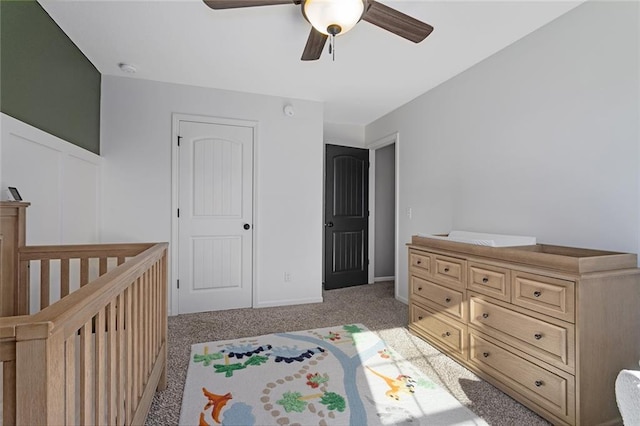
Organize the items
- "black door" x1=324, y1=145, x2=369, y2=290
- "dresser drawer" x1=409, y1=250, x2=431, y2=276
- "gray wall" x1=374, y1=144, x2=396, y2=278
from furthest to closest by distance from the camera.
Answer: "gray wall" x1=374, y1=144, x2=396, y2=278 < "black door" x1=324, y1=145, x2=369, y2=290 < "dresser drawer" x1=409, y1=250, x2=431, y2=276

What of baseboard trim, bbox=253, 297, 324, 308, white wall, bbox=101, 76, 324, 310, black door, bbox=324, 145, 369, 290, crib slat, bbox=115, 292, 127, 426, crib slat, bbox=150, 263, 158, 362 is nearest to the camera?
crib slat, bbox=115, 292, 127, 426

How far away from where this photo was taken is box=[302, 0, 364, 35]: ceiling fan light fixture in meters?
1.42

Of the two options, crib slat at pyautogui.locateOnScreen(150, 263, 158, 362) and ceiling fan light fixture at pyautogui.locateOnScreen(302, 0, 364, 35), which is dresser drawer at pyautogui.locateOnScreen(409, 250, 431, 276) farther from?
crib slat at pyautogui.locateOnScreen(150, 263, 158, 362)

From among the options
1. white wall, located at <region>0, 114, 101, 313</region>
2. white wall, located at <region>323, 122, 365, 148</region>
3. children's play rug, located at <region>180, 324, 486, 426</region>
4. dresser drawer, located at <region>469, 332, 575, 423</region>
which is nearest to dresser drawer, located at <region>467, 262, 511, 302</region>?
dresser drawer, located at <region>469, 332, 575, 423</region>

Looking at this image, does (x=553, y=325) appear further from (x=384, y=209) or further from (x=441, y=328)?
(x=384, y=209)

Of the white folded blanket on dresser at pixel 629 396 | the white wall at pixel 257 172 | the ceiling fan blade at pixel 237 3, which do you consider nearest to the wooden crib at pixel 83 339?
the white wall at pixel 257 172

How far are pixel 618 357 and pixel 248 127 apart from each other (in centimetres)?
342

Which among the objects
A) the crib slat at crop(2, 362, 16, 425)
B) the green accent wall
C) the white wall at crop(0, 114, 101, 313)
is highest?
the green accent wall

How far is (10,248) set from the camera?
63.5 inches

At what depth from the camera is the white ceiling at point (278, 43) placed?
6.52 feet

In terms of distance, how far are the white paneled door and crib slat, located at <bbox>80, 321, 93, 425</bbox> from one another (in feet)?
8.41

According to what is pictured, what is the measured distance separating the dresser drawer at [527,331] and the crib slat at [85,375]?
6.50ft

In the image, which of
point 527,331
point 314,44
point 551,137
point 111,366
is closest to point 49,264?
point 111,366

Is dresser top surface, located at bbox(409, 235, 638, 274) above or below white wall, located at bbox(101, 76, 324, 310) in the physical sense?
below
